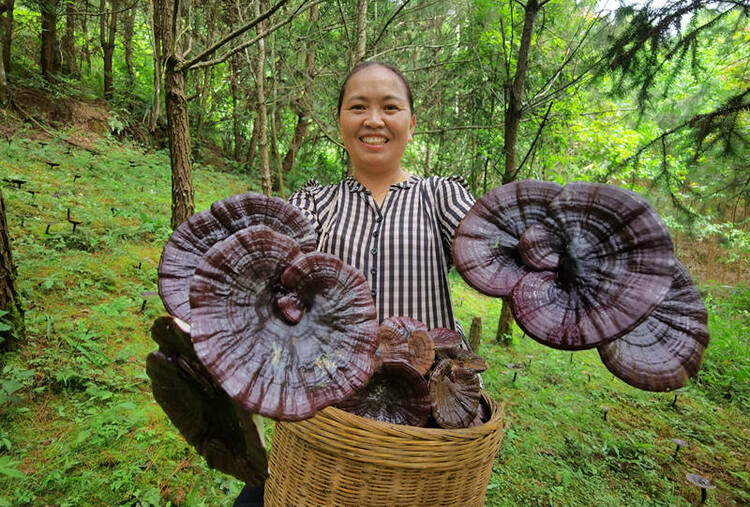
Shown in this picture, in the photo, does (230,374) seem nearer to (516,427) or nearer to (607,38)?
(516,427)

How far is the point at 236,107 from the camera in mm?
12711

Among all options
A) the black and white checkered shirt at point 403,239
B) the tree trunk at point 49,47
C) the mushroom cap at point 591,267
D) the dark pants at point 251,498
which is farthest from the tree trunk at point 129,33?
the mushroom cap at point 591,267

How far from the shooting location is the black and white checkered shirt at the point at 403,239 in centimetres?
173

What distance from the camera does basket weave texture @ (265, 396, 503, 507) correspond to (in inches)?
39.6

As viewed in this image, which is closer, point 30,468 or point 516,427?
point 30,468

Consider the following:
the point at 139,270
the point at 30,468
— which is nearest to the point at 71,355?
the point at 30,468

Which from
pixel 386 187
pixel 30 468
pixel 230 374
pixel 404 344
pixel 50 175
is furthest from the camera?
pixel 50 175

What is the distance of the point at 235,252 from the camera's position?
2.81 feet

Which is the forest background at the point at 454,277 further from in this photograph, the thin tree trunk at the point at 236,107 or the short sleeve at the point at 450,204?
the short sleeve at the point at 450,204

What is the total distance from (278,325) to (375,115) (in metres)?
1.07

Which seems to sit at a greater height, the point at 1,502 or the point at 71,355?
the point at 71,355

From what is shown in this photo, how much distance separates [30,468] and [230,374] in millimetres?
2571

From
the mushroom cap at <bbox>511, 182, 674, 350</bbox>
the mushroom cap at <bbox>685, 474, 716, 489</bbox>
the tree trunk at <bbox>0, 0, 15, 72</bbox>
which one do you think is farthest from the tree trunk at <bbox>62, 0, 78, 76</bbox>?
the mushroom cap at <bbox>685, 474, 716, 489</bbox>

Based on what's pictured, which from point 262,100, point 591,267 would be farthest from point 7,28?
point 591,267
